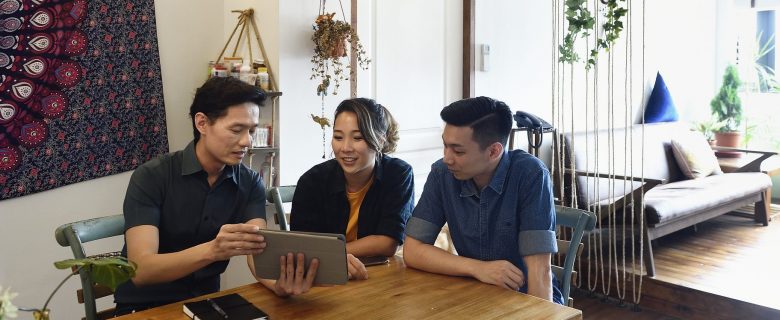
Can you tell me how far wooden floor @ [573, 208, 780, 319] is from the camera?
148 inches

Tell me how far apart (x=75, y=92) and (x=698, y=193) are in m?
3.88

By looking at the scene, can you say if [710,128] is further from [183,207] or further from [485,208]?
[183,207]

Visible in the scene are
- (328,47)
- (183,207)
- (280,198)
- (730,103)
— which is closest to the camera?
(183,207)

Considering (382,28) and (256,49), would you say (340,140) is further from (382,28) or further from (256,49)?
(382,28)

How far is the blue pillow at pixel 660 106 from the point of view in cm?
615

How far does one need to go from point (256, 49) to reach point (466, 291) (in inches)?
81.4

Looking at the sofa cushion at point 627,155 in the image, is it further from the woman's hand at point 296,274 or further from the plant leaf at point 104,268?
the plant leaf at point 104,268

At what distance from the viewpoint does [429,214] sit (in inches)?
86.6

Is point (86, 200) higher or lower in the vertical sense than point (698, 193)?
higher

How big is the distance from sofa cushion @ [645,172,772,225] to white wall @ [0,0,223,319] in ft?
8.91

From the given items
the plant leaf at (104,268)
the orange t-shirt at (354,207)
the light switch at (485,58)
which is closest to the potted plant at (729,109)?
the light switch at (485,58)

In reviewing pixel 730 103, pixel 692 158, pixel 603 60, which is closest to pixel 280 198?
pixel 603 60

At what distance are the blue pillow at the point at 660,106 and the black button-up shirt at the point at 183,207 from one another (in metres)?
4.81

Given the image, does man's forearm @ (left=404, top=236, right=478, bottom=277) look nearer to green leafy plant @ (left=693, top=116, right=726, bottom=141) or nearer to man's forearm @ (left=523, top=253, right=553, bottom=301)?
man's forearm @ (left=523, top=253, right=553, bottom=301)
